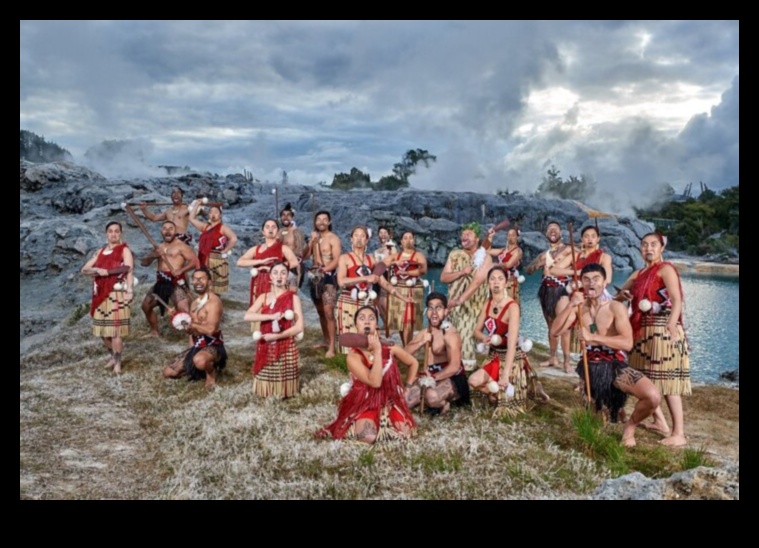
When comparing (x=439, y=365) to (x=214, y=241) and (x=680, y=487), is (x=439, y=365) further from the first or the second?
(x=214, y=241)

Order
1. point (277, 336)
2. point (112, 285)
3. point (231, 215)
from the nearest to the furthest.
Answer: point (277, 336) < point (112, 285) < point (231, 215)

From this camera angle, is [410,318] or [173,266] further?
[173,266]

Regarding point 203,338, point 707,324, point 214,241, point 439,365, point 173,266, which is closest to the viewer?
point 439,365

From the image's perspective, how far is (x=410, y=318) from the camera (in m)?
8.64

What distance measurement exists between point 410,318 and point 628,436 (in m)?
3.57

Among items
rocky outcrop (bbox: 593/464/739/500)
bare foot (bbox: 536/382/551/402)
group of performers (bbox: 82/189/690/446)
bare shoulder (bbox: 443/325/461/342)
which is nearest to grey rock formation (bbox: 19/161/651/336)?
group of performers (bbox: 82/189/690/446)

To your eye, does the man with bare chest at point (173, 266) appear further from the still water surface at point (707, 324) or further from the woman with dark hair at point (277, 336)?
the still water surface at point (707, 324)

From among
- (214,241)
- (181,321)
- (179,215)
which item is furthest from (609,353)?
(179,215)

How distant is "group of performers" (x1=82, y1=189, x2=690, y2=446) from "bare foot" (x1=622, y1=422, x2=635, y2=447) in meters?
0.01

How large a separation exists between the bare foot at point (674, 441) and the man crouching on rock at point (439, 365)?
1.92 meters

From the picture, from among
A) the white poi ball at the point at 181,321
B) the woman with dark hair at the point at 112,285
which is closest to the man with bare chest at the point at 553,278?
the white poi ball at the point at 181,321

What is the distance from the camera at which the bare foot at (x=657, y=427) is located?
Result: 619 centimetres

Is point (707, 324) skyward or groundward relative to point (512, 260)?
groundward

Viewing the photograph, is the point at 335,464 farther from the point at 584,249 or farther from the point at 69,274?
the point at 69,274
